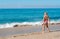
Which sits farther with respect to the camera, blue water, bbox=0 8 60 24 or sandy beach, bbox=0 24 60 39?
blue water, bbox=0 8 60 24

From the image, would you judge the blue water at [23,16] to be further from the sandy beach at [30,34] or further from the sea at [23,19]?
the sandy beach at [30,34]

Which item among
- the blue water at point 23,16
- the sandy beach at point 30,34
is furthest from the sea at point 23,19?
the sandy beach at point 30,34

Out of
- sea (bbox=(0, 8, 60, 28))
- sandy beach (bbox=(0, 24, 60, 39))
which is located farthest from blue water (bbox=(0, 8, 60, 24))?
sandy beach (bbox=(0, 24, 60, 39))

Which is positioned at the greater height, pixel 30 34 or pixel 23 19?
pixel 30 34

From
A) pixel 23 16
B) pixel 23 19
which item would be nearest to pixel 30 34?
pixel 23 19

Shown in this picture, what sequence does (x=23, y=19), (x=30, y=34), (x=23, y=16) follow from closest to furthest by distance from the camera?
(x=30, y=34) < (x=23, y=19) < (x=23, y=16)

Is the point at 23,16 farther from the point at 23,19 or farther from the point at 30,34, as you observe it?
the point at 30,34

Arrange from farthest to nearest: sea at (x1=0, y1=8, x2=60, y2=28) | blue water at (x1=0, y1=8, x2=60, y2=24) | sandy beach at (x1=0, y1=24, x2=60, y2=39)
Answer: blue water at (x1=0, y1=8, x2=60, y2=24), sea at (x1=0, y1=8, x2=60, y2=28), sandy beach at (x1=0, y1=24, x2=60, y2=39)

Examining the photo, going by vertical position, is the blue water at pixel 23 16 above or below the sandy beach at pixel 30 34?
below

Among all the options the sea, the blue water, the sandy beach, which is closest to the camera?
the sandy beach

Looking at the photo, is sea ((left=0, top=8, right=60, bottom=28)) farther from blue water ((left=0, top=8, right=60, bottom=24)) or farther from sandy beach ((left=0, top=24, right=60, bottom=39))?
sandy beach ((left=0, top=24, right=60, bottom=39))

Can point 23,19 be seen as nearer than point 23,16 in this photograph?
Yes

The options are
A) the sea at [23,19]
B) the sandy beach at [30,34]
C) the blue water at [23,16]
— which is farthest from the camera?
the blue water at [23,16]

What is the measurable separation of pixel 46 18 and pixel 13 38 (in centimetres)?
295
